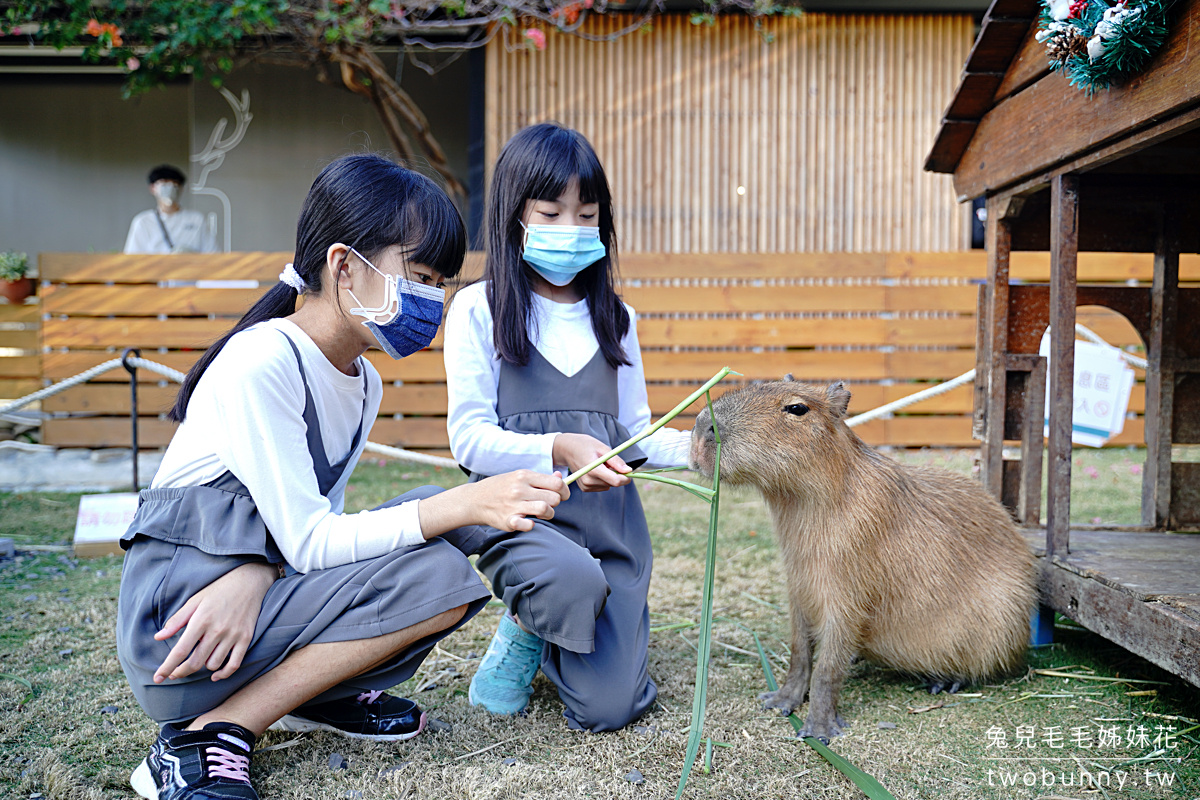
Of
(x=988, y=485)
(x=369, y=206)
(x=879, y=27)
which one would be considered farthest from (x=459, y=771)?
(x=879, y=27)

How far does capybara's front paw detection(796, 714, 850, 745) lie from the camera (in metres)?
1.97

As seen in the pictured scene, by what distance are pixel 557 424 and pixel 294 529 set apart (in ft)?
2.59

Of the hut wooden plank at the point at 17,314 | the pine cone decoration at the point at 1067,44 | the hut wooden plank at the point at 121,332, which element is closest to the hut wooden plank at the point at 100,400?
the hut wooden plank at the point at 121,332

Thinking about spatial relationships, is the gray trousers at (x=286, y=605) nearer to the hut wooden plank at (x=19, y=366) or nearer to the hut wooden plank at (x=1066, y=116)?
the hut wooden plank at (x=1066, y=116)

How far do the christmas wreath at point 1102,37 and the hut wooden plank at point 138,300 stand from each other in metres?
5.86

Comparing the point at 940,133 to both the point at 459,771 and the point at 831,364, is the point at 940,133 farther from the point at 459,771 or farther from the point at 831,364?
the point at 831,364

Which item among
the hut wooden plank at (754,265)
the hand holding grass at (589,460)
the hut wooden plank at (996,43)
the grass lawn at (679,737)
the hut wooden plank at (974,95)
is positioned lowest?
the grass lawn at (679,737)

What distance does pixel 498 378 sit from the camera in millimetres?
2275

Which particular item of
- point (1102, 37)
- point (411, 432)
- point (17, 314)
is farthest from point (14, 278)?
point (1102, 37)

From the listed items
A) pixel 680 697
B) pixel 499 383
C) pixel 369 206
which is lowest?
pixel 680 697

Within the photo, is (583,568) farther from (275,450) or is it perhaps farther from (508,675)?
(275,450)

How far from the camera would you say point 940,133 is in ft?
9.83

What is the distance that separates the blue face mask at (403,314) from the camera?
183 cm

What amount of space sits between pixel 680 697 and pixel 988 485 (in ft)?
4.43
